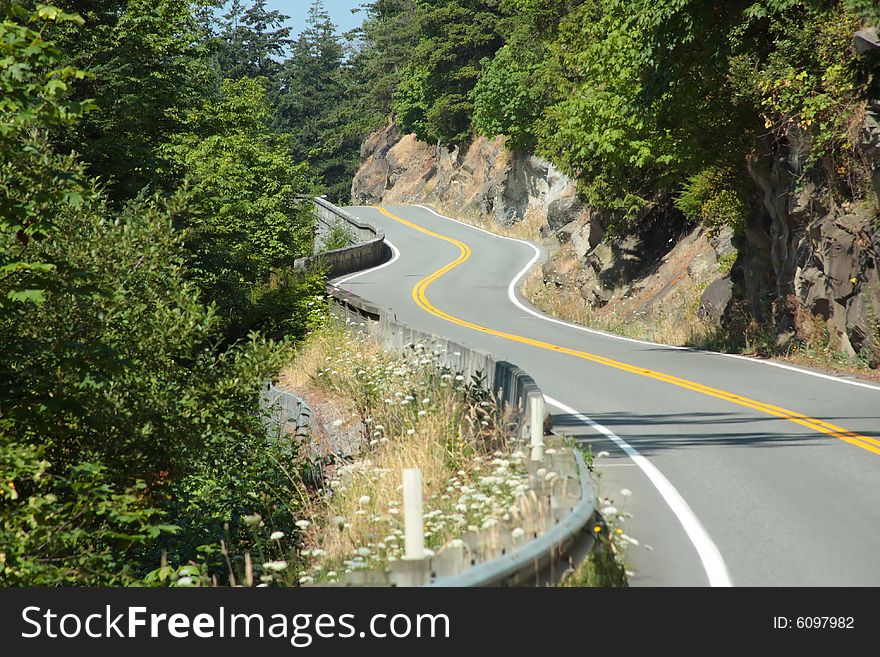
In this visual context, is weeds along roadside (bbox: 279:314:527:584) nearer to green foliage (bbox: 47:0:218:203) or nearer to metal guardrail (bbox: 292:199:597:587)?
metal guardrail (bbox: 292:199:597:587)

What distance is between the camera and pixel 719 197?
1079 inches

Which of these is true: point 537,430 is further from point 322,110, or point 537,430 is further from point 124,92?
point 322,110

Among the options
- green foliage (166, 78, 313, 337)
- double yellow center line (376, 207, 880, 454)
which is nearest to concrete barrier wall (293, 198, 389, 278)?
green foliage (166, 78, 313, 337)

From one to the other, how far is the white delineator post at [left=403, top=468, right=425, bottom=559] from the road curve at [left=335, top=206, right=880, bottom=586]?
7.60 ft

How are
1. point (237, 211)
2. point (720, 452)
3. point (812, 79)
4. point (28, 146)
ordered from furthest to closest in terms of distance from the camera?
point (237, 211) → point (812, 79) → point (720, 452) → point (28, 146)

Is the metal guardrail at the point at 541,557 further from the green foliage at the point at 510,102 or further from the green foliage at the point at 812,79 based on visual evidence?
the green foliage at the point at 510,102

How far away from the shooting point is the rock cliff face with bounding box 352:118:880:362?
21.2 m

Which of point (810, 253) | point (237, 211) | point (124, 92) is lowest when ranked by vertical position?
point (810, 253)

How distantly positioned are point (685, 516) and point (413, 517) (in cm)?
442

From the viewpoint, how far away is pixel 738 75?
22453mm

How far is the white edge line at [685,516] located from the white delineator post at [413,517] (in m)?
2.51

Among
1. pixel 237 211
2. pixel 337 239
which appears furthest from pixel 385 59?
pixel 237 211

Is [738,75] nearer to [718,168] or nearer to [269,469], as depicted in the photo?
[718,168]

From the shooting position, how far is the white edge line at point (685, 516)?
784cm
